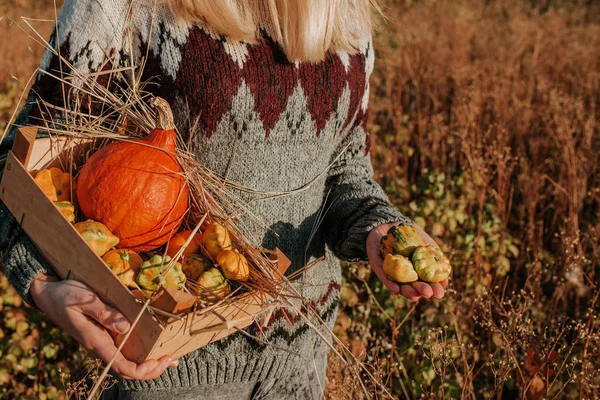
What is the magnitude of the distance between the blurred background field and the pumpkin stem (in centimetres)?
70

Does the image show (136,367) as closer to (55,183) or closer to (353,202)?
(55,183)

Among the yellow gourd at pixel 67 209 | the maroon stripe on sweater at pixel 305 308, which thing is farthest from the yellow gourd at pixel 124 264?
the maroon stripe on sweater at pixel 305 308

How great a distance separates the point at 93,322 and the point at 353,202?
2.26 ft

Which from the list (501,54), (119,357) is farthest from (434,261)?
(501,54)

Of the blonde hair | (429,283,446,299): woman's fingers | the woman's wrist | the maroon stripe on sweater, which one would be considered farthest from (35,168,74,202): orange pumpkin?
(429,283,446,299): woman's fingers

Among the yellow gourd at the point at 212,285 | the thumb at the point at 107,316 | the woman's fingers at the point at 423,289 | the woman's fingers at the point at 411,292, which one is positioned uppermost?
the woman's fingers at the point at 423,289

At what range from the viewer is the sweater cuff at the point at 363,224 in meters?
1.34

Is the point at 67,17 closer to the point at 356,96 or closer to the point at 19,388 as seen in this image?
the point at 356,96

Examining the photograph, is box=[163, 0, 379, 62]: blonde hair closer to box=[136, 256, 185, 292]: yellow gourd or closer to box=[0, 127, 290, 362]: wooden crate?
box=[0, 127, 290, 362]: wooden crate

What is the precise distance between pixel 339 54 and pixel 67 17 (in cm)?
62

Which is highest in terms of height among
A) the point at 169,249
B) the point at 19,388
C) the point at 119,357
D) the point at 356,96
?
the point at 356,96

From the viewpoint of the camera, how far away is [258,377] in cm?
141

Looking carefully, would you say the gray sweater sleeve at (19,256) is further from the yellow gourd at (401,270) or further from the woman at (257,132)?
the yellow gourd at (401,270)

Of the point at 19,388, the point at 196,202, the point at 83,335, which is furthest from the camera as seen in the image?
the point at 19,388
